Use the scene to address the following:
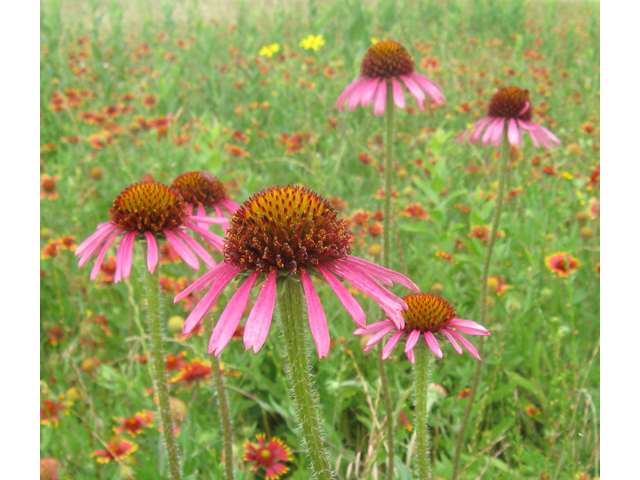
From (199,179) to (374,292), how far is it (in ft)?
3.71

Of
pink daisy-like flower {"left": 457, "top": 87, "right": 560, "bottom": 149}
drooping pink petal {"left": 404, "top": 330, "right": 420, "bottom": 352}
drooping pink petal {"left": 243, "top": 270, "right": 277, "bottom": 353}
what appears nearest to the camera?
drooping pink petal {"left": 243, "top": 270, "right": 277, "bottom": 353}

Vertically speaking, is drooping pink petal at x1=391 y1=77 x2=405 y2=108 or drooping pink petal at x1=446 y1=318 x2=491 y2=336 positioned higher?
drooping pink petal at x1=391 y1=77 x2=405 y2=108

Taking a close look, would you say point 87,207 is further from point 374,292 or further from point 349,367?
point 374,292

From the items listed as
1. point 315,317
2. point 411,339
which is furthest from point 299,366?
point 411,339

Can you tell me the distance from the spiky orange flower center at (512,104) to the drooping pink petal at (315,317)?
1.71m

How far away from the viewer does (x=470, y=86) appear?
582 cm

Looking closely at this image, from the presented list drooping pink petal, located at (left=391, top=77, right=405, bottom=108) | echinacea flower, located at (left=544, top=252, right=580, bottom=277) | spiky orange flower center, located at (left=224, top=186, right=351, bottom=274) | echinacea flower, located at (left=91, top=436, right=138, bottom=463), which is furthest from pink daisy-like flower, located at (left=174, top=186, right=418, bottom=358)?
echinacea flower, located at (left=544, top=252, right=580, bottom=277)

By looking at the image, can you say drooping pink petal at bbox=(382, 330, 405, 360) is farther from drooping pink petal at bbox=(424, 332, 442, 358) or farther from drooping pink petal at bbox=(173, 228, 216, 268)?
drooping pink petal at bbox=(173, 228, 216, 268)

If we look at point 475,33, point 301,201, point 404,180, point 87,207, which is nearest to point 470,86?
point 404,180

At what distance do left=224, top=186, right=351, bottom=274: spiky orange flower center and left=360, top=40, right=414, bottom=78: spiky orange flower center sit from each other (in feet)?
4.54

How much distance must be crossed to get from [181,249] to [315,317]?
625 millimetres

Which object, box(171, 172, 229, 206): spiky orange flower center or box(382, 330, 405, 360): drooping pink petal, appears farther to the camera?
box(171, 172, 229, 206): spiky orange flower center

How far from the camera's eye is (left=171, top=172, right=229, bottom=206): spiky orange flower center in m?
1.83

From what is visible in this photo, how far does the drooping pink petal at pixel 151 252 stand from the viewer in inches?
51.7
